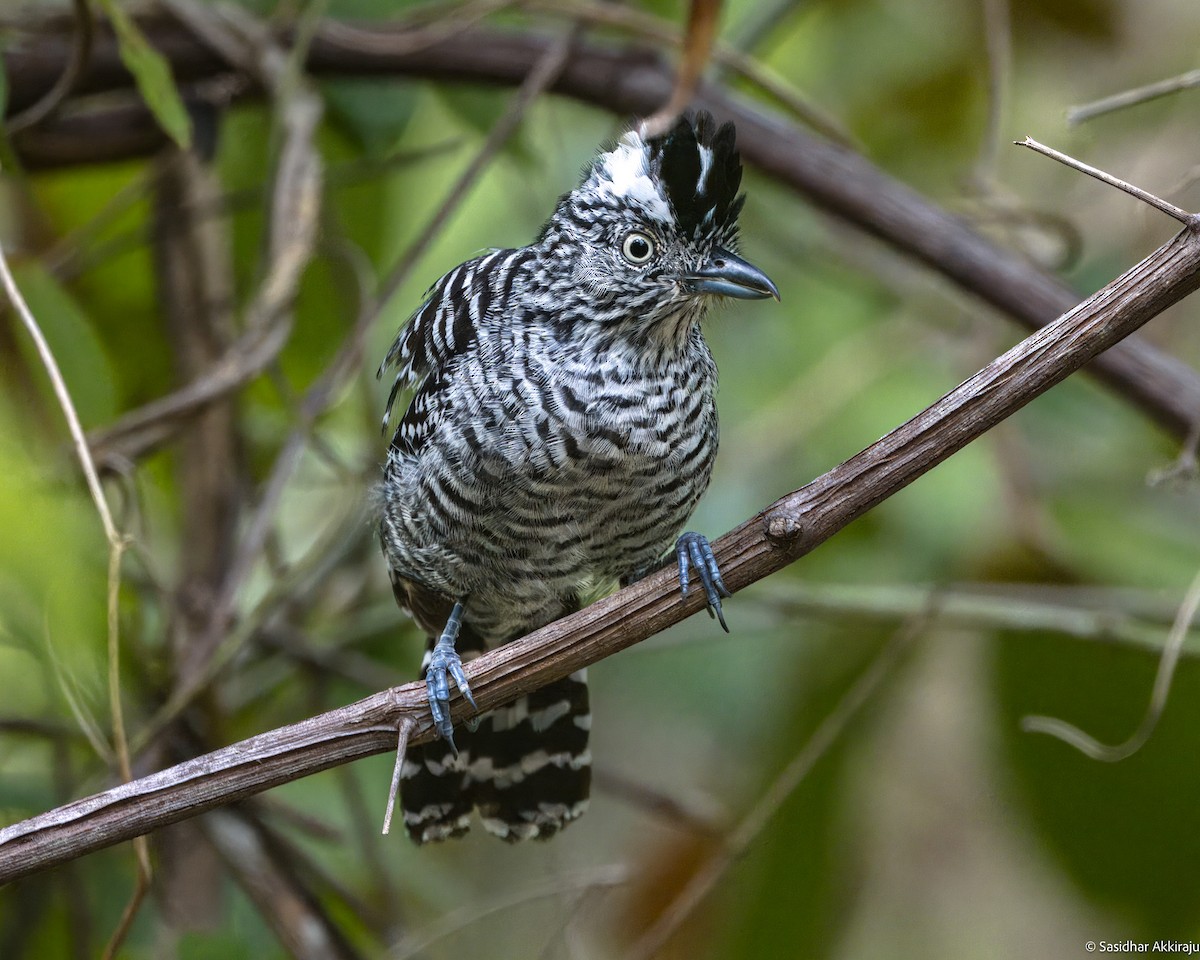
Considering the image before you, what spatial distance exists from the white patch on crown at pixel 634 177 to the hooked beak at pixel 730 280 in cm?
10

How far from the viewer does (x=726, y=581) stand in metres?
1.65

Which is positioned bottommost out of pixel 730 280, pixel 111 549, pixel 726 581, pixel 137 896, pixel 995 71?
pixel 137 896

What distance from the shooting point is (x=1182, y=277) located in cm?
139

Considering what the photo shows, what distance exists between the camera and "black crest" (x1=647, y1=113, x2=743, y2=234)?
214 cm

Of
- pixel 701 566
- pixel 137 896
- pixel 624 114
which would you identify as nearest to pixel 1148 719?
pixel 701 566

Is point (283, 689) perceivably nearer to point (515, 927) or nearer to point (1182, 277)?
point (515, 927)

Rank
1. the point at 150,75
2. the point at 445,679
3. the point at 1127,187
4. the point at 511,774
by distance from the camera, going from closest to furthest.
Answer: the point at 1127,187
the point at 445,679
the point at 150,75
the point at 511,774

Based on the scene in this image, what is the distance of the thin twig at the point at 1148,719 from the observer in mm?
2268

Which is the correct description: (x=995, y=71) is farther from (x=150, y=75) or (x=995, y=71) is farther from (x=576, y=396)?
(x=150, y=75)

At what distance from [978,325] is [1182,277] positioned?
209 centimetres

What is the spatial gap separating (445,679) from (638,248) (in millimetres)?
776

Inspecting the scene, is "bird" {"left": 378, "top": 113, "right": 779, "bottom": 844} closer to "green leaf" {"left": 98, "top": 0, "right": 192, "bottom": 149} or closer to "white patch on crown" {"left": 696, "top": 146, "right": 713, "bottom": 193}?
"white patch on crown" {"left": 696, "top": 146, "right": 713, "bottom": 193}

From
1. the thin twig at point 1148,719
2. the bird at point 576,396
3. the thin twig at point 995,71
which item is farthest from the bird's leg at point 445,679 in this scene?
the thin twig at point 995,71

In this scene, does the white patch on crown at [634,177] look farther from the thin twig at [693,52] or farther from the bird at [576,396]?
the thin twig at [693,52]
